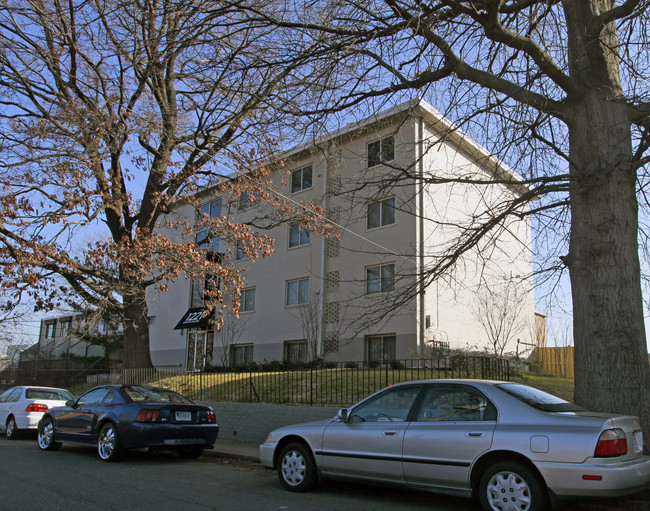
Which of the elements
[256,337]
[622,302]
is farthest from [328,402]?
[256,337]

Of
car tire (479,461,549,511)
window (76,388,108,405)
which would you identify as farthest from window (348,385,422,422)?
window (76,388,108,405)

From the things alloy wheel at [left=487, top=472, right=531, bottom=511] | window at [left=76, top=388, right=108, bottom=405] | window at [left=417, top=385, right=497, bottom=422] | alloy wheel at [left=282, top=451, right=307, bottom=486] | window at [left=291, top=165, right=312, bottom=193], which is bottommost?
alloy wheel at [left=282, top=451, right=307, bottom=486]

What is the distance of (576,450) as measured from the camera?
16.8ft

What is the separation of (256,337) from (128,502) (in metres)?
19.5

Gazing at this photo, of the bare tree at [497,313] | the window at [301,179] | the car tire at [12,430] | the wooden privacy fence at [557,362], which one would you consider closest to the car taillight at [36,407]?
the car tire at [12,430]

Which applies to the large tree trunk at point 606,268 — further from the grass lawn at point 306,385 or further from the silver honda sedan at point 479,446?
the grass lawn at point 306,385

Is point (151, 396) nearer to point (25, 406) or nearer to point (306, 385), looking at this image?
point (306, 385)

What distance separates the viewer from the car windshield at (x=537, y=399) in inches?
227

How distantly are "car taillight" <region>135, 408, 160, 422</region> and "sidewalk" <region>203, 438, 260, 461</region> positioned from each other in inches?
74.6

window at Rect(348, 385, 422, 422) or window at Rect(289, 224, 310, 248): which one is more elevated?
window at Rect(289, 224, 310, 248)

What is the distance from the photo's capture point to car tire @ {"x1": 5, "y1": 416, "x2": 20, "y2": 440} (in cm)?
1399

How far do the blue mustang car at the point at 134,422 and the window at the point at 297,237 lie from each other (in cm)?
1445

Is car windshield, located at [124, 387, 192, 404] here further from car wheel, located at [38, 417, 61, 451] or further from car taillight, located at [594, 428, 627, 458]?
car taillight, located at [594, 428, 627, 458]

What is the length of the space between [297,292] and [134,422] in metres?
15.3
